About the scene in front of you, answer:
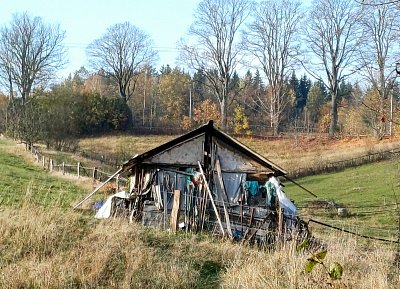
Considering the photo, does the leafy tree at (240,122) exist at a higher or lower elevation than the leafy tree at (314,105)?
lower

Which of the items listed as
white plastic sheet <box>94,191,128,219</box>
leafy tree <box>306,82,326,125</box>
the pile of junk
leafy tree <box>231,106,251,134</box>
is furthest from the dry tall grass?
leafy tree <box>306,82,326,125</box>

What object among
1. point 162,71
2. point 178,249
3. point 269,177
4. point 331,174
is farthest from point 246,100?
point 178,249

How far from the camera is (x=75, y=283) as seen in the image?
616 cm

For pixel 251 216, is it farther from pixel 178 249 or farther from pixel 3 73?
pixel 3 73

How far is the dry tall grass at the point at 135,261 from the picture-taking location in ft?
19.7

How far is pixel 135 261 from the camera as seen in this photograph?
273 inches

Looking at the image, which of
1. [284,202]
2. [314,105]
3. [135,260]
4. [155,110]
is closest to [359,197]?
[284,202]

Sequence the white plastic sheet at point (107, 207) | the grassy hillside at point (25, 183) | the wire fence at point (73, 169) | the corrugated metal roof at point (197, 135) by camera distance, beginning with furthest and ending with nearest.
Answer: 1. the wire fence at point (73, 169)
2. the corrugated metal roof at point (197, 135)
3. the white plastic sheet at point (107, 207)
4. the grassy hillside at point (25, 183)

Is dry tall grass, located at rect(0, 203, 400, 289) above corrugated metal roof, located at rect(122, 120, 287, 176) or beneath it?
beneath

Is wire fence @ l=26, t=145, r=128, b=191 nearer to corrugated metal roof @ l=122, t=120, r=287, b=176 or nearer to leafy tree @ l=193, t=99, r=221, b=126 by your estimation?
corrugated metal roof @ l=122, t=120, r=287, b=176

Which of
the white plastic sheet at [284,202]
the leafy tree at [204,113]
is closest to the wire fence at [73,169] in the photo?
the white plastic sheet at [284,202]

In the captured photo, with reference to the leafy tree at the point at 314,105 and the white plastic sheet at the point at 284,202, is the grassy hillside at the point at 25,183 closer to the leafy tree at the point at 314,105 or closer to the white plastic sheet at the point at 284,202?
the white plastic sheet at the point at 284,202

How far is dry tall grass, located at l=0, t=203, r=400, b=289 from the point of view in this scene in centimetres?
602

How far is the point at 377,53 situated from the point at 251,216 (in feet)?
96.5
